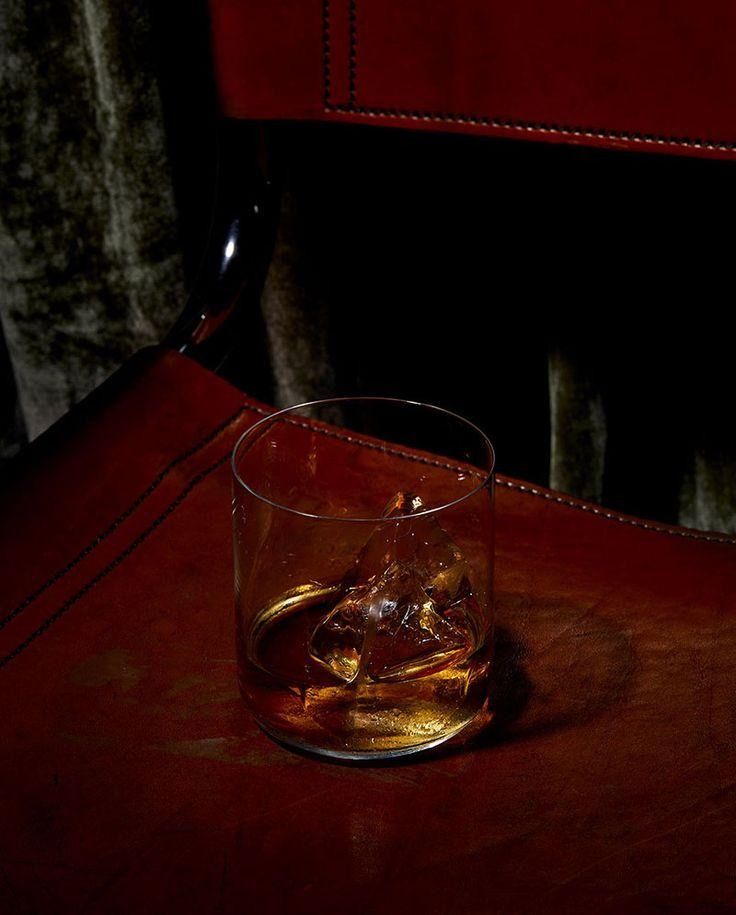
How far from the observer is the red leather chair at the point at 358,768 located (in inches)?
18.9

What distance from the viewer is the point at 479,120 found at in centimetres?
81

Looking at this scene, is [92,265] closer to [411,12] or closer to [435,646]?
[411,12]

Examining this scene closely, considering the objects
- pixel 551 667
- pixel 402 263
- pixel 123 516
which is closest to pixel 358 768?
pixel 551 667

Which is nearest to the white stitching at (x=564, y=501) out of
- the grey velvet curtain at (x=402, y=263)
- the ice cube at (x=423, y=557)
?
the ice cube at (x=423, y=557)

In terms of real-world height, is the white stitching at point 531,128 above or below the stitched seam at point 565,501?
above

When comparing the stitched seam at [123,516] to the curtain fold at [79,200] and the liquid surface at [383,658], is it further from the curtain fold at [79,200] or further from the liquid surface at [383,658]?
the curtain fold at [79,200]

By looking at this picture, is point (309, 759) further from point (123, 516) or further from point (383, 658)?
point (123, 516)

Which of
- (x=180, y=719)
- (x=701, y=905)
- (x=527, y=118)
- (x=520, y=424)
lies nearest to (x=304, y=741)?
(x=180, y=719)

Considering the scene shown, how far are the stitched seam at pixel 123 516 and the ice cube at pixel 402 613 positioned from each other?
18cm

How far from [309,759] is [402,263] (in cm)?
67

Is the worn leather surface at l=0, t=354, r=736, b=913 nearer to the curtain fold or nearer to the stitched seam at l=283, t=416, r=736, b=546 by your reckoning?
the stitched seam at l=283, t=416, r=736, b=546

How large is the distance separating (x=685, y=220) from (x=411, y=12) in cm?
35

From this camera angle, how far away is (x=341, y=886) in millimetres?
470

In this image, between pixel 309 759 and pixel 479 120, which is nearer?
pixel 309 759
